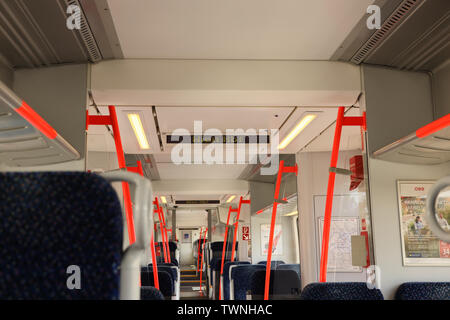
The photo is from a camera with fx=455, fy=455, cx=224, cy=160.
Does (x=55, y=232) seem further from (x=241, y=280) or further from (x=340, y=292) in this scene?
(x=241, y=280)

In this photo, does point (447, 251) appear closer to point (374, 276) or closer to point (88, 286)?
point (374, 276)

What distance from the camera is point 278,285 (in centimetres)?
535

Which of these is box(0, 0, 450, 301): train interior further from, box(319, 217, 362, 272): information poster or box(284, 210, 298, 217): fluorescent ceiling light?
box(284, 210, 298, 217): fluorescent ceiling light

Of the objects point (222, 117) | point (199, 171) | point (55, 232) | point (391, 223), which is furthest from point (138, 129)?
point (55, 232)

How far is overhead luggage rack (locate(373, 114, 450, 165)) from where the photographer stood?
2.42 metres

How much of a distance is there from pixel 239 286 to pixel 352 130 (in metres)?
3.51

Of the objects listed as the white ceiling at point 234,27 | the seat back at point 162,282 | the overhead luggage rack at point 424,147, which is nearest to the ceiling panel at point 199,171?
the seat back at point 162,282

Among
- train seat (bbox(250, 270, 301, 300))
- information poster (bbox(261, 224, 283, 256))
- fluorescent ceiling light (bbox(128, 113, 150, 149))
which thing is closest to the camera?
fluorescent ceiling light (bbox(128, 113, 150, 149))

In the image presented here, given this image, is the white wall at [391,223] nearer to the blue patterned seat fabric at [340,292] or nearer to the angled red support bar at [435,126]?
the angled red support bar at [435,126]

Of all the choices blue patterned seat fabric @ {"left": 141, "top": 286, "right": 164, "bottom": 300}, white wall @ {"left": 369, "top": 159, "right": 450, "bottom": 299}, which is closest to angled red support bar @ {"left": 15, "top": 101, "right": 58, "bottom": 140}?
blue patterned seat fabric @ {"left": 141, "top": 286, "right": 164, "bottom": 300}

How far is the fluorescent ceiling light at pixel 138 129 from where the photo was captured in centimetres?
429

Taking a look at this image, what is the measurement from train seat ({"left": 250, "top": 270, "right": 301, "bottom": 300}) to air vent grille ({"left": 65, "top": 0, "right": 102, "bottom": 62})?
316 centimetres

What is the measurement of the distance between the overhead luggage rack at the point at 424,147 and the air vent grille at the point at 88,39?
2.02 meters

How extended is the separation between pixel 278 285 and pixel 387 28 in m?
3.44
